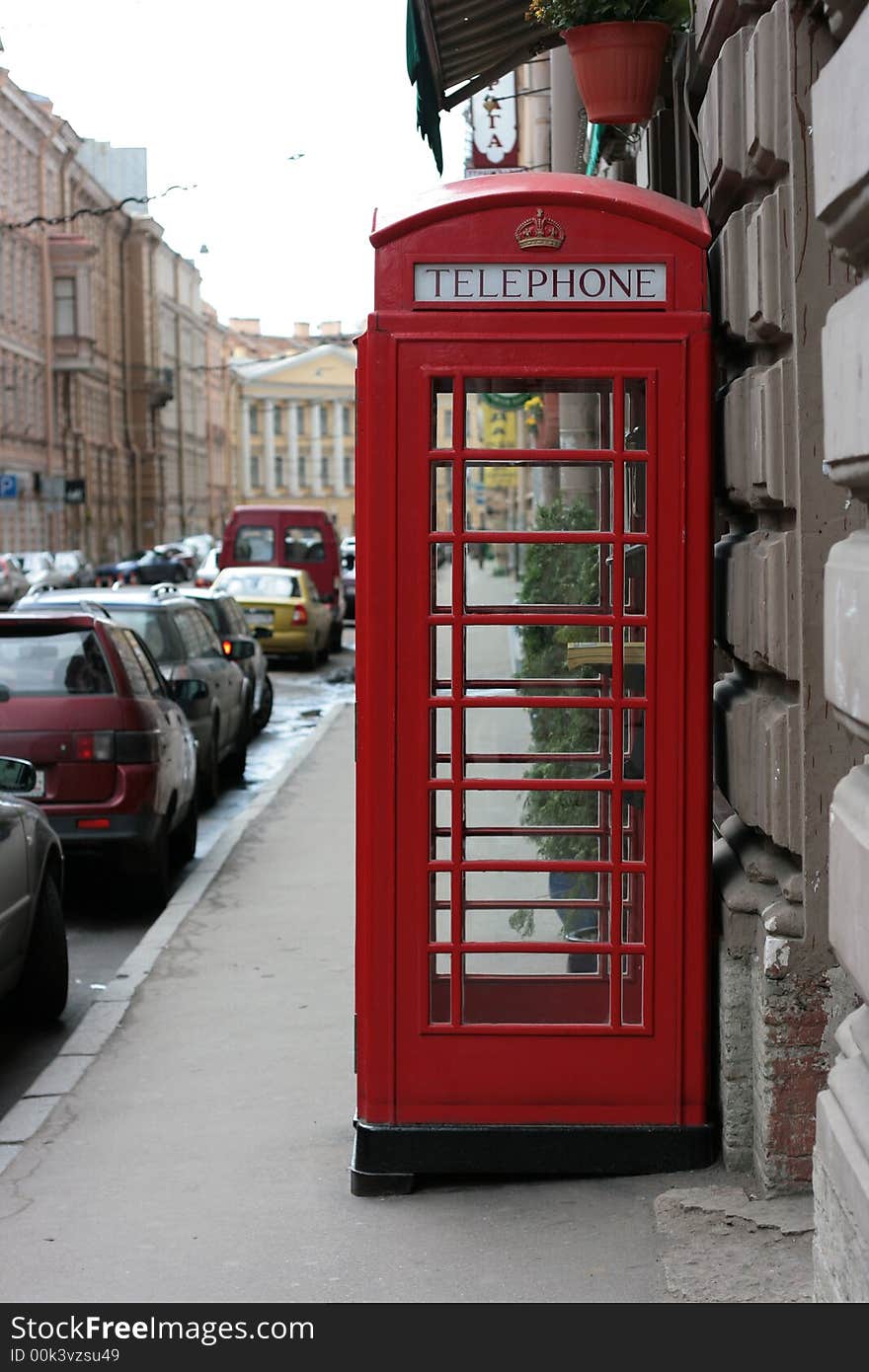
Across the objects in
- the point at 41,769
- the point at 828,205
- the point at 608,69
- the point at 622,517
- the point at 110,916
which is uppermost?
the point at 608,69

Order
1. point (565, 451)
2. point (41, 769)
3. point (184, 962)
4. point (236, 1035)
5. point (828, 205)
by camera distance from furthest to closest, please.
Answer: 1. point (41, 769)
2. point (184, 962)
3. point (236, 1035)
4. point (565, 451)
5. point (828, 205)

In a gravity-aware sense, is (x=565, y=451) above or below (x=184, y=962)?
above

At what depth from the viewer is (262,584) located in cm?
2986

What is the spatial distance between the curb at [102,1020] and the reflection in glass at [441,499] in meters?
2.38

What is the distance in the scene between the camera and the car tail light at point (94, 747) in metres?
10.2

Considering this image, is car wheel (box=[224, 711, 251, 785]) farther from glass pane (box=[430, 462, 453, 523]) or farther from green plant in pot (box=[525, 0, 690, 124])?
glass pane (box=[430, 462, 453, 523])

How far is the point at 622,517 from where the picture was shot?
5.23 metres

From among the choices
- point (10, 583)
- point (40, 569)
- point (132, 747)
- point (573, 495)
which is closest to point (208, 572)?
point (10, 583)

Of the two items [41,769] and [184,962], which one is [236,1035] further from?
[41,769]

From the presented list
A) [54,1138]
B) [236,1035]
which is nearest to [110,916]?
[236,1035]

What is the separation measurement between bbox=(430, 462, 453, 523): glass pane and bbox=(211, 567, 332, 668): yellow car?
2286 cm

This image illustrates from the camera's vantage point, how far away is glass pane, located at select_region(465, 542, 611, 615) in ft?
18.2
